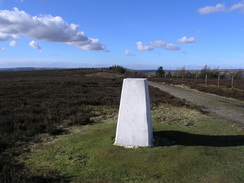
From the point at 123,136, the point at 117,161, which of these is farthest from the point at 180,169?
the point at 123,136

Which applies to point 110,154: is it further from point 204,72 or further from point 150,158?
point 204,72

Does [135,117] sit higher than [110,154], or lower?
higher

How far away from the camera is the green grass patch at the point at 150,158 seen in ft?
13.5

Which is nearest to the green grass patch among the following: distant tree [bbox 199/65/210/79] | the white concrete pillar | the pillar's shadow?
the pillar's shadow

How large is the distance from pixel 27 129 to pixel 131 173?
4.38 m

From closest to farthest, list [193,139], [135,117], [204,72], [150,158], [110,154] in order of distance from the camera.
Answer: [150,158], [110,154], [135,117], [193,139], [204,72]

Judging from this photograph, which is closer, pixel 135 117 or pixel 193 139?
pixel 135 117

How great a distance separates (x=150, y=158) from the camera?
4.70 meters

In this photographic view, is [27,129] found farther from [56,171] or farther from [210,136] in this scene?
[210,136]

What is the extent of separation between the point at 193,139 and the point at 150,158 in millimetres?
1786

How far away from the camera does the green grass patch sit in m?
4.12

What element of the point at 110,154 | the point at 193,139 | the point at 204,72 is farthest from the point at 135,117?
the point at 204,72

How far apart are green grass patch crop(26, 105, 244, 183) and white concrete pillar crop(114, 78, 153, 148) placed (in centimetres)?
26

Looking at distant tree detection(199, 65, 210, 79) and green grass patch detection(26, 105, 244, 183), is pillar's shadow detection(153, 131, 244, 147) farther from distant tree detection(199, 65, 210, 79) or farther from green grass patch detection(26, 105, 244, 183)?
distant tree detection(199, 65, 210, 79)
